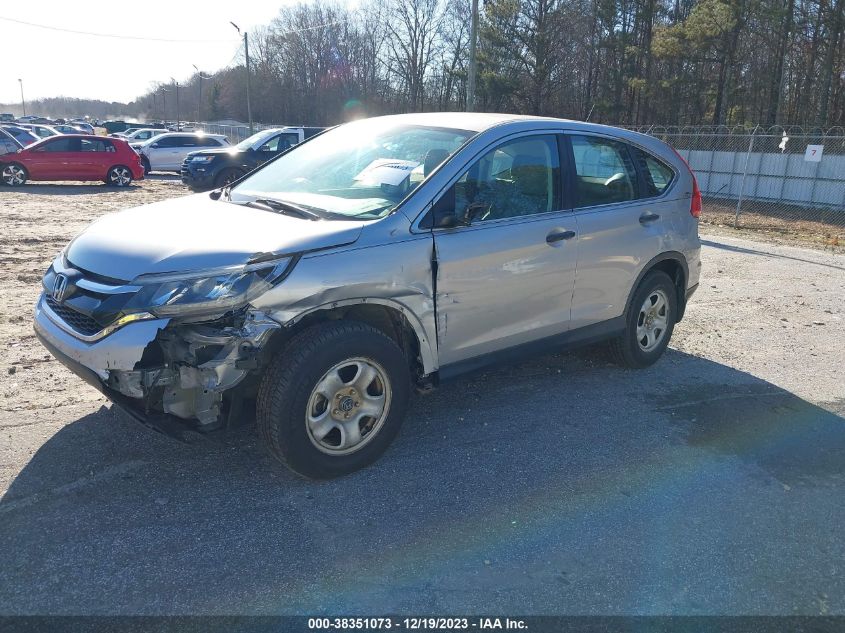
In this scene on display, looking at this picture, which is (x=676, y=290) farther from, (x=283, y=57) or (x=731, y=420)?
(x=283, y=57)

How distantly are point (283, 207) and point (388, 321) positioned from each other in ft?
2.99

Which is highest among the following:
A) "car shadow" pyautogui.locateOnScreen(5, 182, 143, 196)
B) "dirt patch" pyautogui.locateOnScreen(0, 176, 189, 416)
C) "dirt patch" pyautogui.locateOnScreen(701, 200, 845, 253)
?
"car shadow" pyautogui.locateOnScreen(5, 182, 143, 196)

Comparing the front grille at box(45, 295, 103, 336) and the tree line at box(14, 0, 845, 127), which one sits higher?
the tree line at box(14, 0, 845, 127)

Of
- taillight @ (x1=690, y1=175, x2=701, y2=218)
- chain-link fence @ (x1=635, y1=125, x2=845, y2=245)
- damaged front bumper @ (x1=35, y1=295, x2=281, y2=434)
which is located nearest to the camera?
damaged front bumper @ (x1=35, y1=295, x2=281, y2=434)

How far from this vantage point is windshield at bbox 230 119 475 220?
381cm

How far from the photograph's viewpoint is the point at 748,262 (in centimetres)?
1034

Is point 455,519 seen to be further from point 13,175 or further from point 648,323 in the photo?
point 13,175

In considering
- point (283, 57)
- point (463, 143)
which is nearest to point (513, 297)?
point (463, 143)

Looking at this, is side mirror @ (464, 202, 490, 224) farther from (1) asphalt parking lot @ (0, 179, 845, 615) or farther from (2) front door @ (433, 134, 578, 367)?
(1) asphalt parking lot @ (0, 179, 845, 615)

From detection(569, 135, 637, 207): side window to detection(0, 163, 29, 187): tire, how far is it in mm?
19287

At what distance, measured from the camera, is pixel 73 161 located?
19.5 m

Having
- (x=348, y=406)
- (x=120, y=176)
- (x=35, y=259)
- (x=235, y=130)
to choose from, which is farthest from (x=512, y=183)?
(x=235, y=130)

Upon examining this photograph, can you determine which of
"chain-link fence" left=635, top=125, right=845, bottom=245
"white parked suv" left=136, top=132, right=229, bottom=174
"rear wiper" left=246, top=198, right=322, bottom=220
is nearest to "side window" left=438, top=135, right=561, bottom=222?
"rear wiper" left=246, top=198, right=322, bottom=220

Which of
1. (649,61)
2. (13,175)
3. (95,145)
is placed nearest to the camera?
(13,175)
